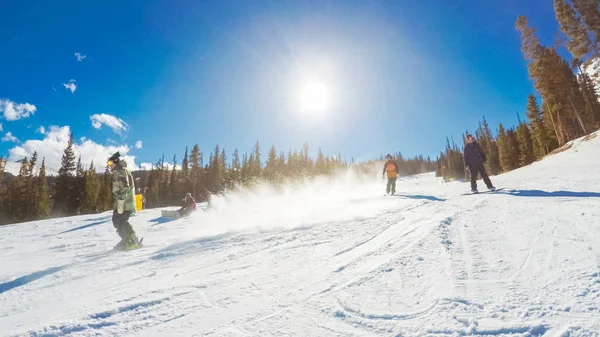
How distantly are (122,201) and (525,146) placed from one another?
2542 inches

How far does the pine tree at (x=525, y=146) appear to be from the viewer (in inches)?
1999

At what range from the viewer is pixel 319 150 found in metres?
116

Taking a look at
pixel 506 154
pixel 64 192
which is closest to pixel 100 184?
pixel 64 192

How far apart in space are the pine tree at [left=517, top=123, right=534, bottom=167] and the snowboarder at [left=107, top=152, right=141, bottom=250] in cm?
6237

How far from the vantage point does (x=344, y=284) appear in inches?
121

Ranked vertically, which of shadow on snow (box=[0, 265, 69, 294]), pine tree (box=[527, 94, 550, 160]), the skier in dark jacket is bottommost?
shadow on snow (box=[0, 265, 69, 294])

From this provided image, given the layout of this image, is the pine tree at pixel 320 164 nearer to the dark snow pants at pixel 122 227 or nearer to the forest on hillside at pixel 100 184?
the forest on hillside at pixel 100 184

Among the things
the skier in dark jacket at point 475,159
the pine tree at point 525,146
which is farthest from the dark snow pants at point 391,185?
the pine tree at point 525,146

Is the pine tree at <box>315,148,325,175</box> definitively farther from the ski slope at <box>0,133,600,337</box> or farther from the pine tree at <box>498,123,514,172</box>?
the ski slope at <box>0,133,600,337</box>

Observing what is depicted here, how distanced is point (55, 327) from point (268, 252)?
281cm

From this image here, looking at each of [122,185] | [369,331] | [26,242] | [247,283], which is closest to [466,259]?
[369,331]

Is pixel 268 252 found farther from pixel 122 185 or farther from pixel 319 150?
pixel 319 150

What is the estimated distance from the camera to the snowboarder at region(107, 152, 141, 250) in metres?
6.51

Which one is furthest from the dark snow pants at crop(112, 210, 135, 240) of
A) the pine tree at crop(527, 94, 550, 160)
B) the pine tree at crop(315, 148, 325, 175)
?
the pine tree at crop(315, 148, 325, 175)
